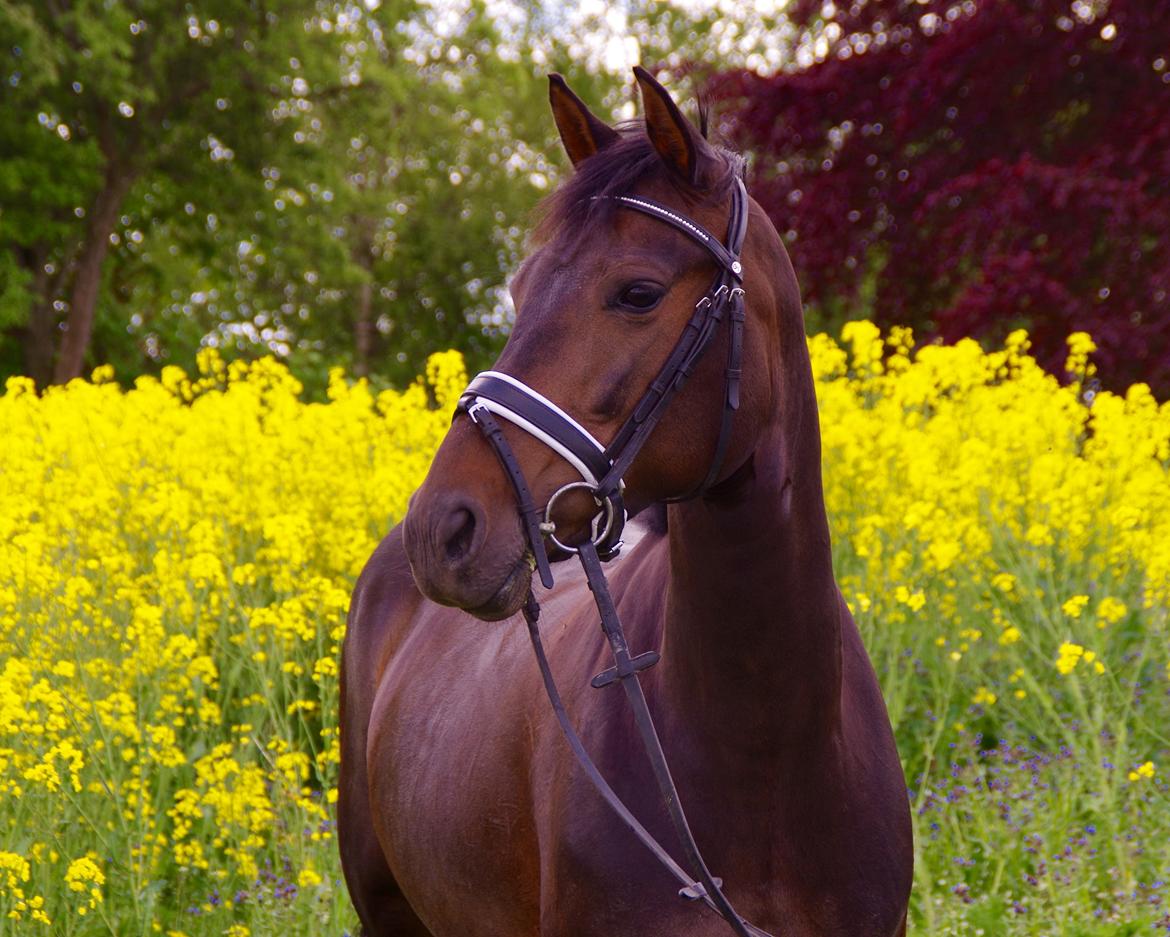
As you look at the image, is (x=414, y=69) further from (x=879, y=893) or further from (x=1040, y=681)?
(x=879, y=893)

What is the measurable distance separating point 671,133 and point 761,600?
0.76m

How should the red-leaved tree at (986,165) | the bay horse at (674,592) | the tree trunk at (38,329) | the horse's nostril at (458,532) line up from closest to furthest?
1. the horse's nostril at (458,532)
2. the bay horse at (674,592)
3. the red-leaved tree at (986,165)
4. the tree trunk at (38,329)

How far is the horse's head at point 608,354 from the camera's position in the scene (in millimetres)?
1970

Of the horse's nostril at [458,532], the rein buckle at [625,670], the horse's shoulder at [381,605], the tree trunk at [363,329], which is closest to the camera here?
the horse's nostril at [458,532]

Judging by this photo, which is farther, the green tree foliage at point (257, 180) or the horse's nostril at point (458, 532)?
the green tree foliage at point (257, 180)

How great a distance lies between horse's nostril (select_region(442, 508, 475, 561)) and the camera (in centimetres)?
194

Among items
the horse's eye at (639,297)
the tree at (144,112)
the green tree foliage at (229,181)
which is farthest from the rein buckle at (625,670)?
the tree at (144,112)

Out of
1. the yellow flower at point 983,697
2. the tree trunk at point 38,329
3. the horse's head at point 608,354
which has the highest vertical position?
the tree trunk at point 38,329

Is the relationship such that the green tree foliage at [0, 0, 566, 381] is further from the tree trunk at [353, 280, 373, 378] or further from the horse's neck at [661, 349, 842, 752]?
the horse's neck at [661, 349, 842, 752]

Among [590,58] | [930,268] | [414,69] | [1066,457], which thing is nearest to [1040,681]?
[1066,457]

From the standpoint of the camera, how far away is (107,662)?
4.48 m

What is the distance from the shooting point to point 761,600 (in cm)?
226

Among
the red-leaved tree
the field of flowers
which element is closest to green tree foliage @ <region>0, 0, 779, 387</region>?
the red-leaved tree

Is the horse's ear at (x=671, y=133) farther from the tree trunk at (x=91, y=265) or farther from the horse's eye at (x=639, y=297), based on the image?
the tree trunk at (x=91, y=265)
